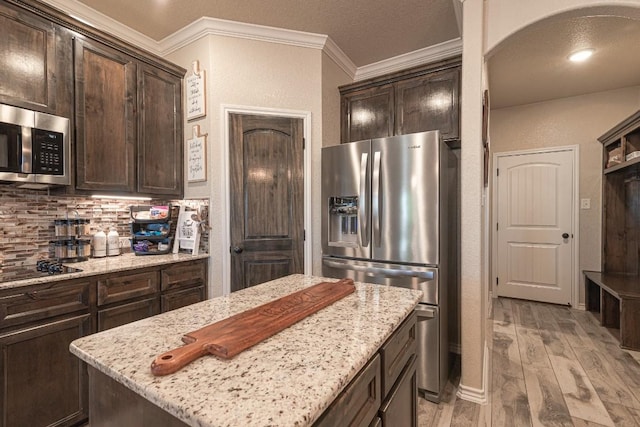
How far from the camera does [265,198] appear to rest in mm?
2658

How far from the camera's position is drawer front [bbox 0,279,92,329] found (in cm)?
151

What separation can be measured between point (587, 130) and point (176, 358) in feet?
16.6

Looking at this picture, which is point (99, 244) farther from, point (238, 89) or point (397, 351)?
point (397, 351)

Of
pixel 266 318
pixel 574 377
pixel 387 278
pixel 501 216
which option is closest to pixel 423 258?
pixel 387 278

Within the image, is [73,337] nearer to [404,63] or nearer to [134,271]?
[134,271]

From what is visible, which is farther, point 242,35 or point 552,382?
point 242,35

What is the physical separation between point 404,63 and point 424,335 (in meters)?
2.55

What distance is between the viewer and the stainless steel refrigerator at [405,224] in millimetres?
2014

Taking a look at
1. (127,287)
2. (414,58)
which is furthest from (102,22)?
(414,58)

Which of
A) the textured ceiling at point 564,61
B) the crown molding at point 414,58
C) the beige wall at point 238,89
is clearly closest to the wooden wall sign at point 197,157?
the beige wall at point 238,89

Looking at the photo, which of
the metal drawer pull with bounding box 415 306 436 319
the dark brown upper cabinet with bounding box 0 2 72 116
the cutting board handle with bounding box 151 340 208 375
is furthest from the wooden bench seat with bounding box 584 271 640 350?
the dark brown upper cabinet with bounding box 0 2 72 116

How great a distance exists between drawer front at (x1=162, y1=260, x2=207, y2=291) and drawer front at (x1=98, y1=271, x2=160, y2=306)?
0.08m

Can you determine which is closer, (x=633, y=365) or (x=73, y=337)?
(x=73, y=337)

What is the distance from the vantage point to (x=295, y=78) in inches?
108
